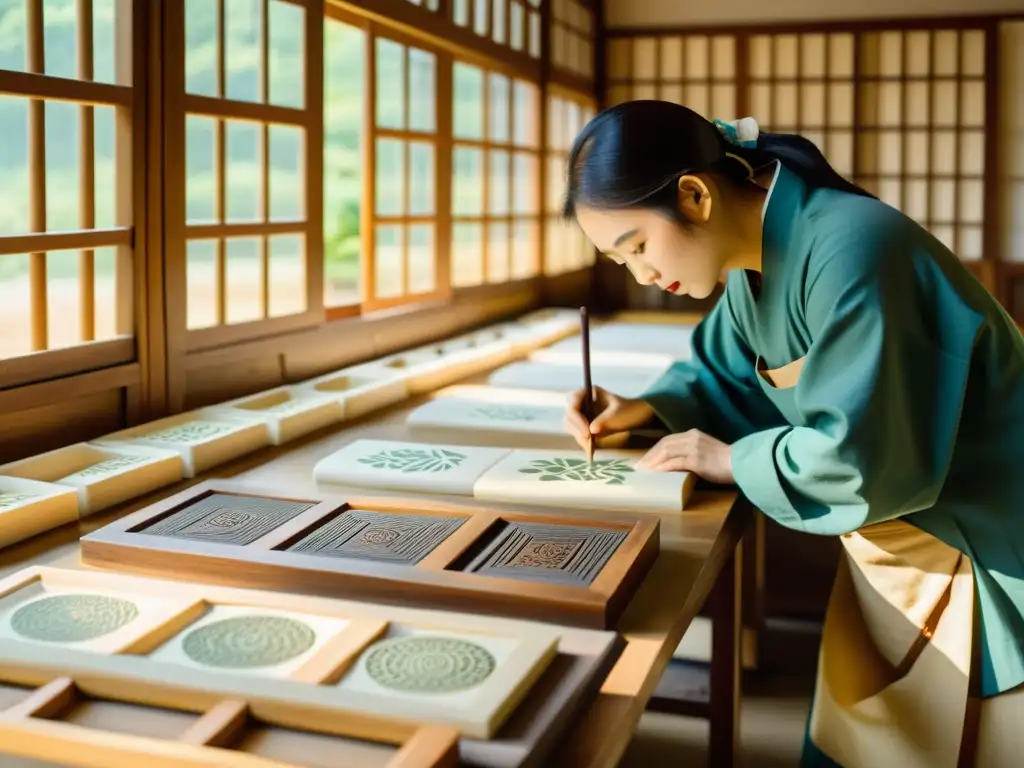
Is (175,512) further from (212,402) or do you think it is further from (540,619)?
(212,402)

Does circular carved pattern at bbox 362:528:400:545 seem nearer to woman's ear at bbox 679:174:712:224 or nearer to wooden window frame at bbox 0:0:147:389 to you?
woman's ear at bbox 679:174:712:224

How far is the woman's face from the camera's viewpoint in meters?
1.49

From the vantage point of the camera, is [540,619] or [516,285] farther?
[516,285]

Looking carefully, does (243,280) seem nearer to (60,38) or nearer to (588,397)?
(60,38)

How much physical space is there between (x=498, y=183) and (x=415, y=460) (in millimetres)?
2700

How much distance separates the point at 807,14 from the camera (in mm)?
5871

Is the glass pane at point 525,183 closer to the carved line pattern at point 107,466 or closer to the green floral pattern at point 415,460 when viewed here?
the green floral pattern at point 415,460

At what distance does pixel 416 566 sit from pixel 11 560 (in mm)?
531

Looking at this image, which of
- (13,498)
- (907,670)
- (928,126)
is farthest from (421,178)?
(928,126)

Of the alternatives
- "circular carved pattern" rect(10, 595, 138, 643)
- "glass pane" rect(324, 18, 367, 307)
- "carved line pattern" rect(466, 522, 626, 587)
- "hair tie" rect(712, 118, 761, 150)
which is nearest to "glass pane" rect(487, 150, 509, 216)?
"glass pane" rect(324, 18, 367, 307)

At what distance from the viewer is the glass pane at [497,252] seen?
4.21 meters

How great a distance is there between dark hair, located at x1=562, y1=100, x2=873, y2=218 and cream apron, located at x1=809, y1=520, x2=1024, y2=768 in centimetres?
62

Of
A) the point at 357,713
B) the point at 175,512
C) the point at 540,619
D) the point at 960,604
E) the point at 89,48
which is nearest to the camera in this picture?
the point at 357,713

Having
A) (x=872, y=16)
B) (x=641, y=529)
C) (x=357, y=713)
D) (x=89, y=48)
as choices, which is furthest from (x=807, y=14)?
(x=357, y=713)
